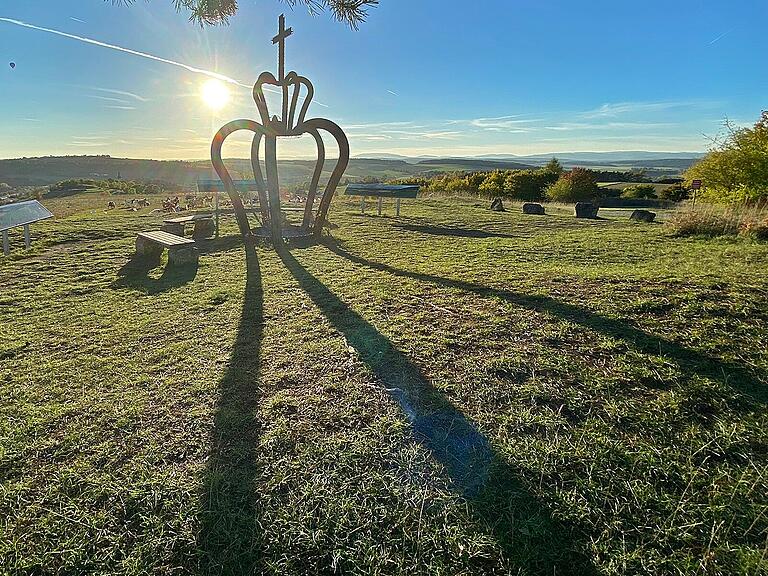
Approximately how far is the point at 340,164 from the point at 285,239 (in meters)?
1.86

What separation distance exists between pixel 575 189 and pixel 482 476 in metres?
25.4

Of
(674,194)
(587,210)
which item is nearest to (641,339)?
(587,210)

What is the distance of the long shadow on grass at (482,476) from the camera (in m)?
1.50

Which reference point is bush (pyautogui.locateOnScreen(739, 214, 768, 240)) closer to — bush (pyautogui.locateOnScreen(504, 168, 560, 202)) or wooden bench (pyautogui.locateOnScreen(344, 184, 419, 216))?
wooden bench (pyautogui.locateOnScreen(344, 184, 419, 216))

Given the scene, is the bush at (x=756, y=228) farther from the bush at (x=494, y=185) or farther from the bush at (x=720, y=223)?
the bush at (x=494, y=185)

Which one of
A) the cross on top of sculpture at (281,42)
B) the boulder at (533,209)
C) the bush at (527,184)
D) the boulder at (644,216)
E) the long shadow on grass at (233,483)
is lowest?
the long shadow on grass at (233,483)

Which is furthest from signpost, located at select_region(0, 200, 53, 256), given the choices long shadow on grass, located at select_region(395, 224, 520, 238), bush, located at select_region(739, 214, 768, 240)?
bush, located at select_region(739, 214, 768, 240)

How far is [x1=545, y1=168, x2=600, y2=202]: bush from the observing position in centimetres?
2384

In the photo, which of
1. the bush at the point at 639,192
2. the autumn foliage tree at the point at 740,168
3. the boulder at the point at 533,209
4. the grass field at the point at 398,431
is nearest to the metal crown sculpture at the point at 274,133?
the grass field at the point at 398,431

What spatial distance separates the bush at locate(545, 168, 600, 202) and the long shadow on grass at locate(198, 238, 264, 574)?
24775 millimetres

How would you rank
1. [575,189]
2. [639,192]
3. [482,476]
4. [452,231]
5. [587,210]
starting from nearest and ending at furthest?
[482,476]
[452,231]
[587,210]
[575,189]
[639,192]

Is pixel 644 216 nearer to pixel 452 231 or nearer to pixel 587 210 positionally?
pixel 587 210

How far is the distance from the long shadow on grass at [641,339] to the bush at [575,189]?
73.4 feet

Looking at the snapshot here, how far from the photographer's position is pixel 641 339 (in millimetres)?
2904
